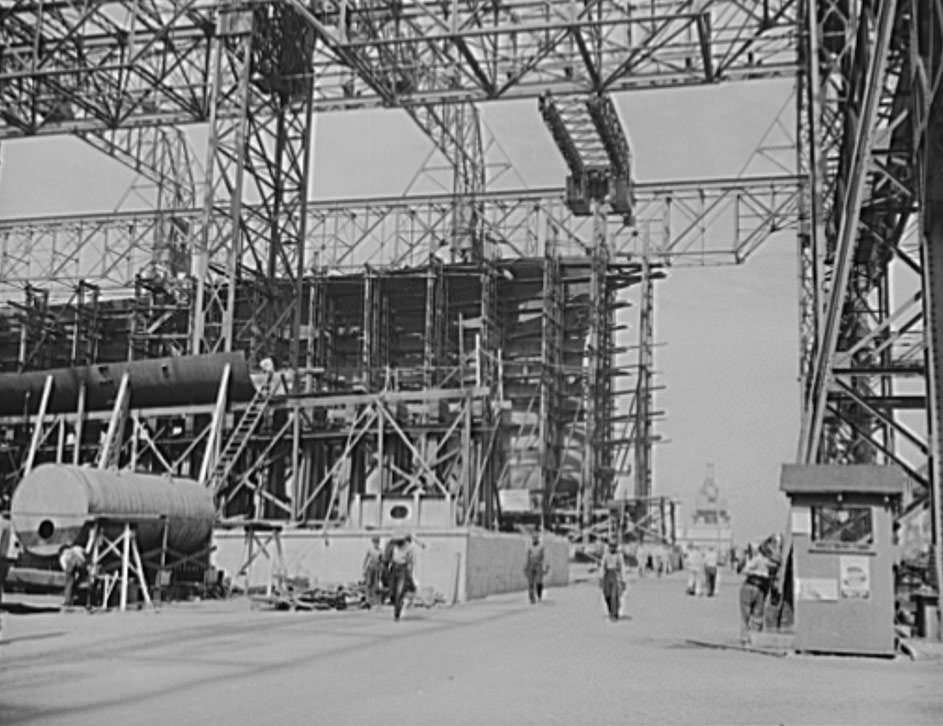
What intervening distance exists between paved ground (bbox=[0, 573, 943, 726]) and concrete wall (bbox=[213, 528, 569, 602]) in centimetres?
542

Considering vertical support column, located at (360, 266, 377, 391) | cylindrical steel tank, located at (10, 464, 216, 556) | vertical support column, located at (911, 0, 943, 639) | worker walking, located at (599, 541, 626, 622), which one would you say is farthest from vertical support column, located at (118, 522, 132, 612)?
vertical support column, located at (360, 266, 377, 391)

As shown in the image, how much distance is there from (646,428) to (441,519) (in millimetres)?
27711

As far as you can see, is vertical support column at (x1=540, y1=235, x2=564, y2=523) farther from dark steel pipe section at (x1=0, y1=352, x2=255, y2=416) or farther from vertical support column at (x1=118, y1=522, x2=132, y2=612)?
vertical support column at (x1=118, y1=522, x2=132, y2=612)

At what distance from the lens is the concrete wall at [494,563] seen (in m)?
27.6

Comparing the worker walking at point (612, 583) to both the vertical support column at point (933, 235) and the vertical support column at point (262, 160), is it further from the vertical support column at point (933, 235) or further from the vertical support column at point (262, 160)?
the vertical support column at point (262, 160)

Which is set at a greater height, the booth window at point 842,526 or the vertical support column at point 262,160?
the vertical support column at point 262,160

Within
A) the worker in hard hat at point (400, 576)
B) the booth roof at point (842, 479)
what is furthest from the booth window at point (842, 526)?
the worker in hard hat at point (400, 576)

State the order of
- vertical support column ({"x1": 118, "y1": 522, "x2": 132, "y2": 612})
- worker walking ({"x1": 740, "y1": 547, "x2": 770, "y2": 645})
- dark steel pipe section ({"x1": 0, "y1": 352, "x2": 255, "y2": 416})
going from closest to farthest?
worker walking ({"x1": 740, "y1": 547, "x2": 770, "y2": 645}) < vertical support column ({"x1": 118, "y1": 522, "x2": 132, "y2": 612}) < dark steel pipe section ({"x1": 0, "y1": 352, "x2": 255, "y2": 416})

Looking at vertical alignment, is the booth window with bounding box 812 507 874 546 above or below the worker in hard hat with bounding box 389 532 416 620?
above

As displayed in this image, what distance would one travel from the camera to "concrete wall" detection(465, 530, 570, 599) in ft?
90.7

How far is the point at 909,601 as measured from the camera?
2286 cm

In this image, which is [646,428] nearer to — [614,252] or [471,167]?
[614,252]

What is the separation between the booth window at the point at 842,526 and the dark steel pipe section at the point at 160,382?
16776 mm

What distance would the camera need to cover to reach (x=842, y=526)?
67.5ft
